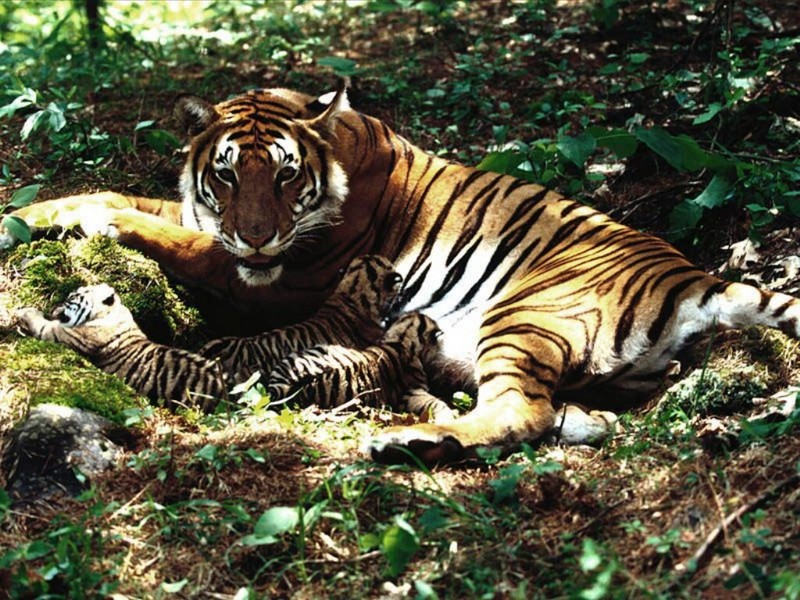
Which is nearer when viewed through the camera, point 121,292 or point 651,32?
point 121,292

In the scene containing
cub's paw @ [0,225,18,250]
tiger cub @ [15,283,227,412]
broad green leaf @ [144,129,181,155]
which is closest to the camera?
tiger cub @ [15,283,227,412]

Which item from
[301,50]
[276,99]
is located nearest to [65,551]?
[276,99]

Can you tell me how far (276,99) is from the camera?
536 centimetres

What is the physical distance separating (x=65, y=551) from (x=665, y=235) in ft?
12.2

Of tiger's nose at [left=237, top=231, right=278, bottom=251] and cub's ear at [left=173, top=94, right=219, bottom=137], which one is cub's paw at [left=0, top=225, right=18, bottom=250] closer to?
cub's ear at [left=173, top=94, right=219, bottom=137]

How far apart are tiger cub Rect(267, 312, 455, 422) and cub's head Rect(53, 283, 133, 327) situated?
0.79 metres

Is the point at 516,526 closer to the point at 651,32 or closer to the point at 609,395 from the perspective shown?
the point at 609,395

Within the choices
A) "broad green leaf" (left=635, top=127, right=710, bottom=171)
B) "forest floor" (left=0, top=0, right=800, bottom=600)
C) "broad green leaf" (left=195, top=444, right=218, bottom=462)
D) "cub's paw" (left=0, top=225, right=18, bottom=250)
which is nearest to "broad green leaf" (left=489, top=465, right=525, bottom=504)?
"forest floor" (left=0, top=0, right=800, bottom=600)

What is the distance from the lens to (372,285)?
16.8ft

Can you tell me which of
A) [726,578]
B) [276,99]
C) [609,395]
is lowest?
[609,395]

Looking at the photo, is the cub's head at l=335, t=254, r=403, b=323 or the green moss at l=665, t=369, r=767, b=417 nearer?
the green moss at l=665, t=369, r=767, b=417

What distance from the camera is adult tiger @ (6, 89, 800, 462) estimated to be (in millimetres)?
4441

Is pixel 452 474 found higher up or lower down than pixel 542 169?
lower down

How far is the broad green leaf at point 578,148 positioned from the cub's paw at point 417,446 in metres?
2.02
